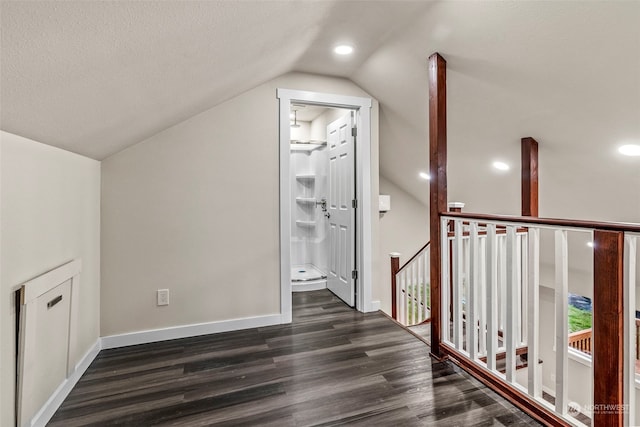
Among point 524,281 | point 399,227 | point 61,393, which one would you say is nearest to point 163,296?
point 61,393

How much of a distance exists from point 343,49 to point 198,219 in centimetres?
177

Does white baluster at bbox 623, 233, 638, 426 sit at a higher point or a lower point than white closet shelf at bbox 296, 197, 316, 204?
lower

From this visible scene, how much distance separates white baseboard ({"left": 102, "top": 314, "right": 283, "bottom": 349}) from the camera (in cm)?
247

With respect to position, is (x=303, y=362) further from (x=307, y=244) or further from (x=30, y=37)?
(x=307, y=244)

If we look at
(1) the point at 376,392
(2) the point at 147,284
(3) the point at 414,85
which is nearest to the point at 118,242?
→ (2) the point at 147,284

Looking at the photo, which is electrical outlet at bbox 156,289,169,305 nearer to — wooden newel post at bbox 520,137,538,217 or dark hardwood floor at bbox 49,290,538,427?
dark hardwood floor at bbox 49,290,538,427

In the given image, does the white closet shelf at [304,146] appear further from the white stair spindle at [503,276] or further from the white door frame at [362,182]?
the white stair spindle at [503,276]

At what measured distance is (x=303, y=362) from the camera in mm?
2199

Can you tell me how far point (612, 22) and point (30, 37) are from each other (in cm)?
237

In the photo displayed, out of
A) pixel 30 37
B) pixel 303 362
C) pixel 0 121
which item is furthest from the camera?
pixel 303 362

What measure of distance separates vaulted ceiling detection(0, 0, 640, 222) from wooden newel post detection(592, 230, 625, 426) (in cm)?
117

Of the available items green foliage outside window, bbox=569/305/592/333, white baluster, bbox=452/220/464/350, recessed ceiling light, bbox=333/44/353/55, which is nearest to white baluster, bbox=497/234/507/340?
white baluster, bbox=452/220/464/350

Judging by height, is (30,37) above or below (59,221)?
above

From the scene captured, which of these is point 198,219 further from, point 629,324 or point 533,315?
point 629,324
